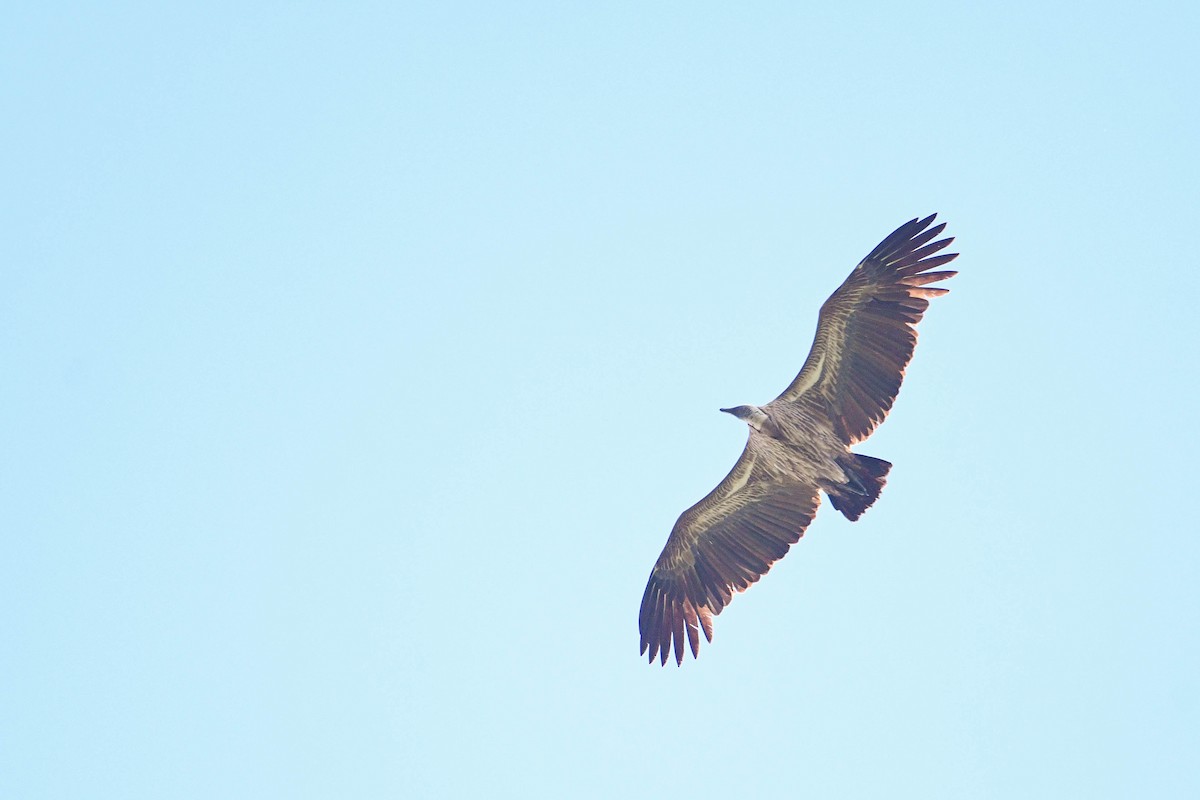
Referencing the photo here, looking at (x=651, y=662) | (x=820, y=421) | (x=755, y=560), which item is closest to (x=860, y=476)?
(x=820, y=421)

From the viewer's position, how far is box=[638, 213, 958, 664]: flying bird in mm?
22625

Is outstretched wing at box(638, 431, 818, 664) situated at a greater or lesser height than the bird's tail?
greater

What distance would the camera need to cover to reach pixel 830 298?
22781mm

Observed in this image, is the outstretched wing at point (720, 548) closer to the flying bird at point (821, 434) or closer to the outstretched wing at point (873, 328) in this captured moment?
the flying bird at point (821, 434)

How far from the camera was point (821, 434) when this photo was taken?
2300cm

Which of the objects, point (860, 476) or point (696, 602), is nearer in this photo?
point (860, 476)

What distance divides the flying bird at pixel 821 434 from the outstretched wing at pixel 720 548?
0.02 metres

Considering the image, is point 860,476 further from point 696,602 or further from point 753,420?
point 696,602

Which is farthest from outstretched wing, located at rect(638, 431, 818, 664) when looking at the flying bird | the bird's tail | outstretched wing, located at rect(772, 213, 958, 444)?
outstretched wing, located at rect(772, 213, 958, 444)

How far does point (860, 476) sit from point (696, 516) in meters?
3.19

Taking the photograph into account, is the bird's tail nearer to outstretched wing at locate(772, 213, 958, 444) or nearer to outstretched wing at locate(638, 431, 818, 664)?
outstretched wing at locate(772, 213, 958, 444)

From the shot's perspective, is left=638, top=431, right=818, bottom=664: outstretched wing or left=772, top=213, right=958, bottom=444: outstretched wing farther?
left=638, top=431, right=818, bottom=664: outstretched wing

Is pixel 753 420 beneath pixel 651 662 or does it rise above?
above

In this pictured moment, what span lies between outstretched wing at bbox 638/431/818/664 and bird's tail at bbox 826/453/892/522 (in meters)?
0.86
